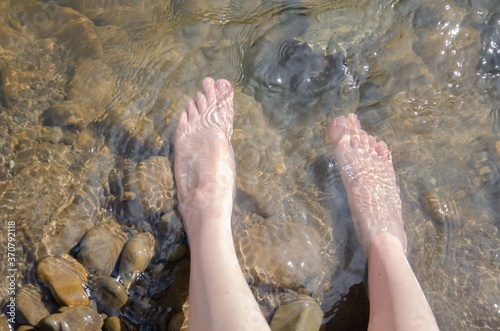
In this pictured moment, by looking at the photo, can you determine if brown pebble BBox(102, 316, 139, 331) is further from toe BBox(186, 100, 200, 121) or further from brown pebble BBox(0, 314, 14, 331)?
toe BBox(186, 100, 200, 121)

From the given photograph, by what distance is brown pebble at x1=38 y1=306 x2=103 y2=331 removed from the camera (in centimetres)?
226

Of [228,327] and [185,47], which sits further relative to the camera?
[185,47]

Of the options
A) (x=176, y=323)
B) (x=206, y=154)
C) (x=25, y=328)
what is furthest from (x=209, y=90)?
(x=25, y=328)

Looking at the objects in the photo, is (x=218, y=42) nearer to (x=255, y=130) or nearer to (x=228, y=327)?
(x=255, y=130)

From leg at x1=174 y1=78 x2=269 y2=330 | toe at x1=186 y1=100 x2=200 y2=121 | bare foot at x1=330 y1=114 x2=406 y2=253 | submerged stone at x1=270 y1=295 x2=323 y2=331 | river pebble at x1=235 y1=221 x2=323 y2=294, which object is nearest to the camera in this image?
leg at x1=174 y1=78 x2=269 y2=330

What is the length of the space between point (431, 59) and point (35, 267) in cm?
271

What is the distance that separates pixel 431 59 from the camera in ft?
11.1

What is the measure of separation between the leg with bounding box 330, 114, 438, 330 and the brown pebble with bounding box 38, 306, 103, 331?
4.31ft

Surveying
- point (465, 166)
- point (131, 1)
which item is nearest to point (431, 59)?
point (465, 166)

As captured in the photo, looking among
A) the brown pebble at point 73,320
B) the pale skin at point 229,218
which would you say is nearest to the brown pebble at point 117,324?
the brown pebble at point 73,320

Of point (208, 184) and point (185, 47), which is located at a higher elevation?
point (185, 47)

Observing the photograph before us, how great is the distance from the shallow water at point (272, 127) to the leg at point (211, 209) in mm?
89

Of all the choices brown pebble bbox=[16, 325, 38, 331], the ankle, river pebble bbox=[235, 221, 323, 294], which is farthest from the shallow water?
brown pebble bbox=[16, 325, 38, 331]

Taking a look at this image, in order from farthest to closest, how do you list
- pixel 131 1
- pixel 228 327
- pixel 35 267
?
pixel 131 1
pixel 35 267
pixel 228 327
